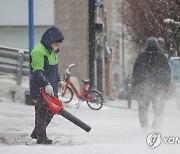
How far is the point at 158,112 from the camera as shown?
35.9ft

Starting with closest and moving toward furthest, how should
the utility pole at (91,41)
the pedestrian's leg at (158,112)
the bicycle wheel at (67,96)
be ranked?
1. the pedestrian's leg at (158,112)
2. the bicycle wheel at (67,96)
3. the utility pole at (91,41)

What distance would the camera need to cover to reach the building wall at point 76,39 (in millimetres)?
26266

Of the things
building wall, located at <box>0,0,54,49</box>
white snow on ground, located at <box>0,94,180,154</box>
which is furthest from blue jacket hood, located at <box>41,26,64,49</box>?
building wall, located at <box>0,0,54,49</box>

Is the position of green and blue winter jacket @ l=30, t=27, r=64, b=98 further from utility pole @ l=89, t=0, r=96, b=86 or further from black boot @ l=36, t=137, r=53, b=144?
utility pole @ l=89, t=0, r=96, b=86

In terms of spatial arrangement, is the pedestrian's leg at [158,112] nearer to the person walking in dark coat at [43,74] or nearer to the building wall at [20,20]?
the person walking in dark coat at [43,74]

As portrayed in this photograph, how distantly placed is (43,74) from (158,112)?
3029 mm

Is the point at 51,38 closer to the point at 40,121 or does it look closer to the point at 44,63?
the point at 44,63

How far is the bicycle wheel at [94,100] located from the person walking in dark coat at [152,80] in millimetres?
6712

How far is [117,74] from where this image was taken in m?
74.0

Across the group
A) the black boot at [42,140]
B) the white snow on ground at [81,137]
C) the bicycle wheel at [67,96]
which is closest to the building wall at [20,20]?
the bicycle wheel at [67,96]

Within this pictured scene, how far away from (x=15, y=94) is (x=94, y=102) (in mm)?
2261

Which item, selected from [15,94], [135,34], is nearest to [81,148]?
[15,94]

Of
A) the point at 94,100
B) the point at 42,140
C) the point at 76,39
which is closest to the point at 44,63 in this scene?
the point at 42,140

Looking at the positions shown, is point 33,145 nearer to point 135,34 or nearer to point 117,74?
point 135,34
